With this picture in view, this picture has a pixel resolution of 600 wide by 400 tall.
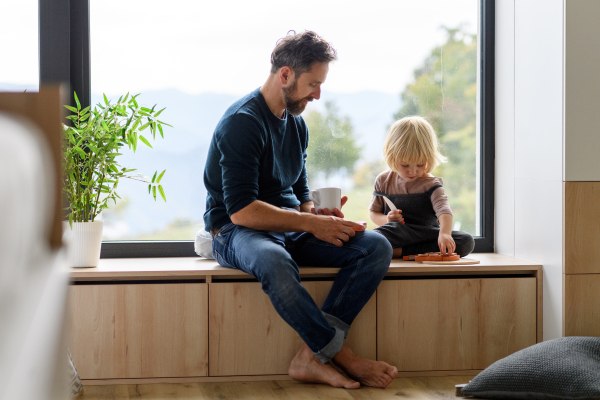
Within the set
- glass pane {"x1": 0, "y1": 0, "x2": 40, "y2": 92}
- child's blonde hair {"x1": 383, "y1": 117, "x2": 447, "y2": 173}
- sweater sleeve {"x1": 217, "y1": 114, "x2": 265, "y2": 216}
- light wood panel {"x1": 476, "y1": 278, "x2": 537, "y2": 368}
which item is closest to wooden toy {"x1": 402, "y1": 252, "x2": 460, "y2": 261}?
light wood panel {"x1": 476, "y1": 278, "x2": 537, "y2": 368}

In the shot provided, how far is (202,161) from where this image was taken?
8.26 feet

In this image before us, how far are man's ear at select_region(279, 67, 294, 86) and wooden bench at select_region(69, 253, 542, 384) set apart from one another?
0.68m

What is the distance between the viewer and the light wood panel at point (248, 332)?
2.00 meters

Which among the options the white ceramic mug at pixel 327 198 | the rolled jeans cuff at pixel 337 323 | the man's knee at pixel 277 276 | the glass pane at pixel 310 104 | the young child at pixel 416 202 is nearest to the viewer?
the man's knee at pixel 277 276

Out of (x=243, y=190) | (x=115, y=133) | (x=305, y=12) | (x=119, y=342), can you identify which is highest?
(x=305, y=12)

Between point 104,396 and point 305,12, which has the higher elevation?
point 305,12

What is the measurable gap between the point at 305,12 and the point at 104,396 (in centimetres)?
174

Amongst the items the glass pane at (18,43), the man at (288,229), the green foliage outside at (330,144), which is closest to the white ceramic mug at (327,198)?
the man at (288,229)

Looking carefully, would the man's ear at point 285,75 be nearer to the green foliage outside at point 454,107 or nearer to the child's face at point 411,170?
the child's face at point 411,170

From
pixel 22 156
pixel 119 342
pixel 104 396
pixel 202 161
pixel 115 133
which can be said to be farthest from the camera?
pixel 202 161

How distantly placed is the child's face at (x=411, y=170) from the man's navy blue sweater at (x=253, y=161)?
0.40 meters

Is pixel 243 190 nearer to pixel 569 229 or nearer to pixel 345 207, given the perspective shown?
pixel 345 207

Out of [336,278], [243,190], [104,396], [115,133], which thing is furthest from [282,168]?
[104,396]

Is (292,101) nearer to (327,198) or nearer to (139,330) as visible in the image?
(327,198)
